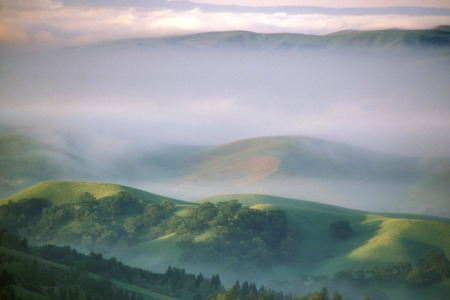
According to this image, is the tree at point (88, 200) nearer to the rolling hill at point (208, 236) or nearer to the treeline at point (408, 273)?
the rolling hill at point (208, 236)

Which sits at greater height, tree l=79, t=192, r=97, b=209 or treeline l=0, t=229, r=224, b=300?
tree l=79, t=192, r=97, b=209

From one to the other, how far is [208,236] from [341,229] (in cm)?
2549

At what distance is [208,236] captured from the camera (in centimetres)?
10356

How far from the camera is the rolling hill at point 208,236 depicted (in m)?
98.0

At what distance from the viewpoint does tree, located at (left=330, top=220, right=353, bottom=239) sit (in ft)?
366

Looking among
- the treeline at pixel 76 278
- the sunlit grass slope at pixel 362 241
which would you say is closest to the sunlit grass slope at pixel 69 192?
the sunlit grass slope at pixel 362 241

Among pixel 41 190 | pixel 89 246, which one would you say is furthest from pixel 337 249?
pixel 41 190

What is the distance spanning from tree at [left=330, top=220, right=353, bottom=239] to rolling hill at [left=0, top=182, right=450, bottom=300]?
36.0 inches

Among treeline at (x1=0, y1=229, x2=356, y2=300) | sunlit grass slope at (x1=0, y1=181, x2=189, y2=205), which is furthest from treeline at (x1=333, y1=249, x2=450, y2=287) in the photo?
sunlit grass slope at (x1=0, y1=181, x2=189, y2=205)

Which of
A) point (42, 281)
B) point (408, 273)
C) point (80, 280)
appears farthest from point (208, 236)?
point (42, 281)

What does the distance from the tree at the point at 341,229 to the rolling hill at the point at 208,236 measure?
0.91m

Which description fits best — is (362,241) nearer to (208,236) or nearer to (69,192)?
(208,236)

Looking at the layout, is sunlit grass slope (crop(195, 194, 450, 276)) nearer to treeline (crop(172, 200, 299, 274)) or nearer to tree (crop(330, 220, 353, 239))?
tree (crop(330, 220, 353, 239))

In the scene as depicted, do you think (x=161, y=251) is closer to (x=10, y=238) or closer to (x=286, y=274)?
(x=286, y=274)
